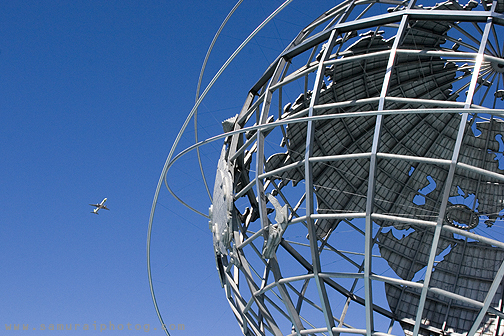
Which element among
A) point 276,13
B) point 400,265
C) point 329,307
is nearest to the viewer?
point 329,307

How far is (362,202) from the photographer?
3594 centimetres

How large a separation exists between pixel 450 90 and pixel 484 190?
697 centimetres

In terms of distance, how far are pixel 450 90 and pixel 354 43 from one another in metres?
9.40

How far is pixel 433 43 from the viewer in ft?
104

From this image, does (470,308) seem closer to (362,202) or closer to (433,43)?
(362,202)

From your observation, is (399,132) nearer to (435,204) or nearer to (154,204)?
(435,204)

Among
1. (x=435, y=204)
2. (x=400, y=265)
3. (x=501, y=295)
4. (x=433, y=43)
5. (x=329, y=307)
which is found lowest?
(x=329, y=307)

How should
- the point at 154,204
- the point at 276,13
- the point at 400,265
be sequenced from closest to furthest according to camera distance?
the point at 276,13
the point at 154,204
the point at 400,265

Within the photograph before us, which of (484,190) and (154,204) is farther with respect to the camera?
(484,190)

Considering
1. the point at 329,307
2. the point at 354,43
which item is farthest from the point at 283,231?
the point at 354,43

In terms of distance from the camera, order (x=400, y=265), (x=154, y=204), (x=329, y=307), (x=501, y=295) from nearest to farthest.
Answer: (x=329, y=307), (x=154, y=204), (x=501, y=295), (x=400, y=265)

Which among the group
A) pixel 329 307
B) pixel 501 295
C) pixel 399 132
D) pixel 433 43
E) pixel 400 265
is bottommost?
pixel 329 307

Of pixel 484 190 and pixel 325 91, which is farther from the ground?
pixel 325 91

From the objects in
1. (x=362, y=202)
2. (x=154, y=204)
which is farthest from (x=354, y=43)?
(x=154, y=204)
